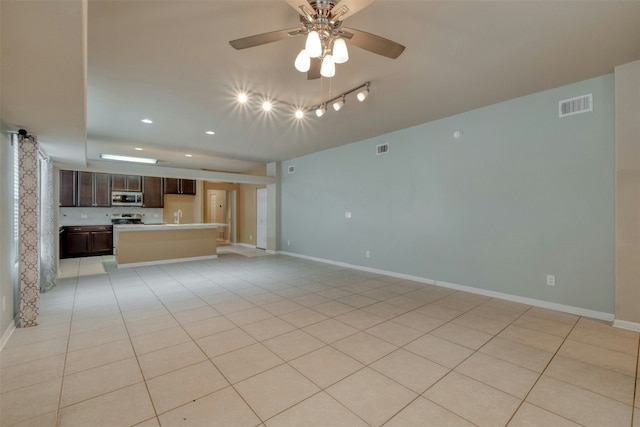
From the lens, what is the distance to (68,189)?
7.45 metres

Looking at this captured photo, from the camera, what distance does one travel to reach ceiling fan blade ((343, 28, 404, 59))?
5.95ft

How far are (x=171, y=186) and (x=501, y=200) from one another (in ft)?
29.6

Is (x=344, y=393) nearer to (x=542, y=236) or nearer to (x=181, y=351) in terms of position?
(x=181, y=351)

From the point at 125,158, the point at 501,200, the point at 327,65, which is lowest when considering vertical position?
the point at 501,200

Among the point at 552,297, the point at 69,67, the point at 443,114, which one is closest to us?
the point at 69,67

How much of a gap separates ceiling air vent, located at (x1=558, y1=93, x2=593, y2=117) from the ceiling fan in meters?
2.82

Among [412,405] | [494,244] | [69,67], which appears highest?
[69,67]

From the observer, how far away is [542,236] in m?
3.52

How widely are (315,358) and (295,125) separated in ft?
12.4

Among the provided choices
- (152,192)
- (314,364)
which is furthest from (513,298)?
(152,192)

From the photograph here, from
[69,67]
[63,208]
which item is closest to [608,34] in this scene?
[69,67]

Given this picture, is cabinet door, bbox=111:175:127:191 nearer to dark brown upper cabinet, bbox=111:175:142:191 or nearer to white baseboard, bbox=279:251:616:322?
dark brown upper cabinet, bbox=111:175:142:191

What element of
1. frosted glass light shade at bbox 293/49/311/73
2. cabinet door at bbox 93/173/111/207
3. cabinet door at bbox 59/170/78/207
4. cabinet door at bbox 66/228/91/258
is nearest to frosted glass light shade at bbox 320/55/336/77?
frosted glass light shade at bbox 293/49/311/73

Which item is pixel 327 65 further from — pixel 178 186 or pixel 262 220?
pixel 178 186
